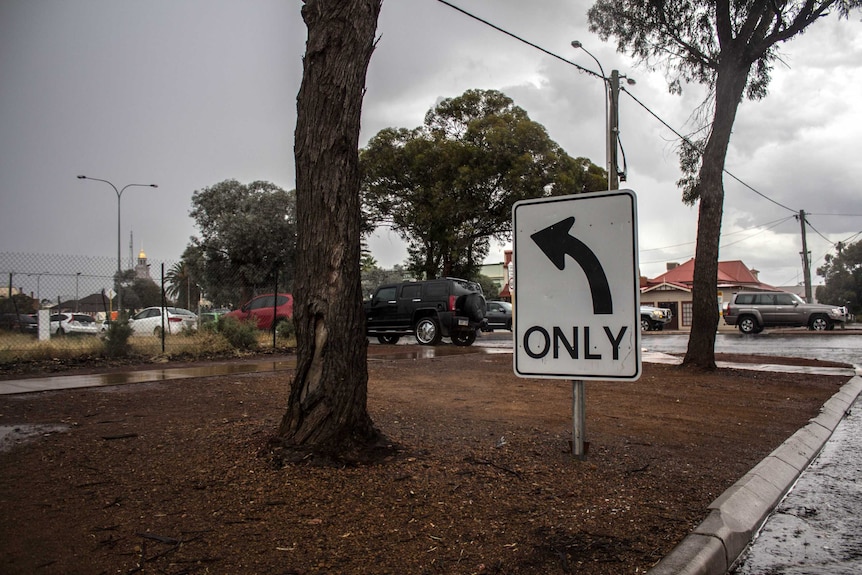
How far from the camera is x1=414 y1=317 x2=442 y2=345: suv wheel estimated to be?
1815 cm

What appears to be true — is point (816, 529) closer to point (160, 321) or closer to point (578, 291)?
point (578, 291)

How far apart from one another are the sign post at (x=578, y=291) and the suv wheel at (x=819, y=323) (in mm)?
29693

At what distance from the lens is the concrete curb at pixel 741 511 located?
319cm

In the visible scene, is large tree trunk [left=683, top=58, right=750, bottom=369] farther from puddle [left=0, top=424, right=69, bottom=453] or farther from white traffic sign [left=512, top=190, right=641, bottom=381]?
puddle [left=0, top=424, right=69, bottom=453]

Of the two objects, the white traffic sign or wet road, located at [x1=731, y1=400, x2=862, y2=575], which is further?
the white traffic sign

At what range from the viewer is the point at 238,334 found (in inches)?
560

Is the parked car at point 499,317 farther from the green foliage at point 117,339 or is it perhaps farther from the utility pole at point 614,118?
the green foliage at point 117,339

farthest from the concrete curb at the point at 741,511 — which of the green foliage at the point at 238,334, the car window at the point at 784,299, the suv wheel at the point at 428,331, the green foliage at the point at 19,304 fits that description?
the car window at the point at 784,299

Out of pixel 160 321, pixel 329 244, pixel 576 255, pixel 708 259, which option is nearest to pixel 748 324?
pixel 708 259

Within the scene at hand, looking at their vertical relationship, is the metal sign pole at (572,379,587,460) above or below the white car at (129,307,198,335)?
below

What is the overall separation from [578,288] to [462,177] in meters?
27.0

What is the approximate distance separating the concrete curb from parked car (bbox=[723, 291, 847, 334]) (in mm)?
25039

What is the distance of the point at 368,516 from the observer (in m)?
3.46

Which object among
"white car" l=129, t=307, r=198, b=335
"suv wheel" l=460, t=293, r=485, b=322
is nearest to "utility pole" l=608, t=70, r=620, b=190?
"suv wheel" l=460, t=293, r=485, b=322
